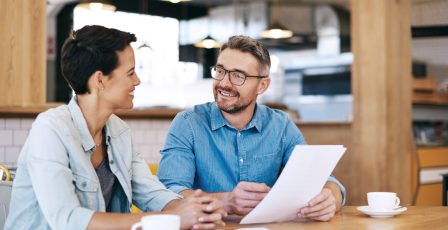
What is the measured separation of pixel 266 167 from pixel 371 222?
651 millimetres

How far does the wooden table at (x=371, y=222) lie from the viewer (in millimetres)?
1851

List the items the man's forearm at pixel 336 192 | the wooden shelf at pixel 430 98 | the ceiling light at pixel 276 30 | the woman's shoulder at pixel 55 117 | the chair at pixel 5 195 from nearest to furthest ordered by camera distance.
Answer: the woman's shoulder at pixel 55 117, the chair at pixel 5 195, the man's forearm at pixel 336 192, the wooden shelf at pixel 430 98, the ceiling light at pixel 276 30

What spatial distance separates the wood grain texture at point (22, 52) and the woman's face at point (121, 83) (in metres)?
2.10

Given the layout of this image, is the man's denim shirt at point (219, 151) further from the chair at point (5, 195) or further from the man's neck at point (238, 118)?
the chair at point (5, 195)

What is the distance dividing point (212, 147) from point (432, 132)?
593cm

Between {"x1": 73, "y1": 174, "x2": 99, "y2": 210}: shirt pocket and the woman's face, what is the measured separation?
0.24 metres

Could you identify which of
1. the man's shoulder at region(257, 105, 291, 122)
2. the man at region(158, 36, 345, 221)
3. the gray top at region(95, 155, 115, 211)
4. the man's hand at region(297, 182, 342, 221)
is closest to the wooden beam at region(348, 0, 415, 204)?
the man's shoulder at region(257, 105, 291, 122)

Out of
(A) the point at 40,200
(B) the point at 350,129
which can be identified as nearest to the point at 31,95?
(A) the point at 40,200

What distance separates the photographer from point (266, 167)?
2.52 meters

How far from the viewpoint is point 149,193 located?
2.03 metres

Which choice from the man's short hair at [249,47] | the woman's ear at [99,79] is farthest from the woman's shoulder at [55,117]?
the man's short hair at [249,47]

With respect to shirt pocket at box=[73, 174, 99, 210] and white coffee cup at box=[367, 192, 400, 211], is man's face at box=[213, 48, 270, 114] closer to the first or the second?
white coffee cup at box=[367, 192, 400, 211]

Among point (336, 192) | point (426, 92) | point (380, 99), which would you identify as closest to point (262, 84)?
point (336, 192)

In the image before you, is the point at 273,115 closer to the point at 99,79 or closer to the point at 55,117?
the point at 99,79
